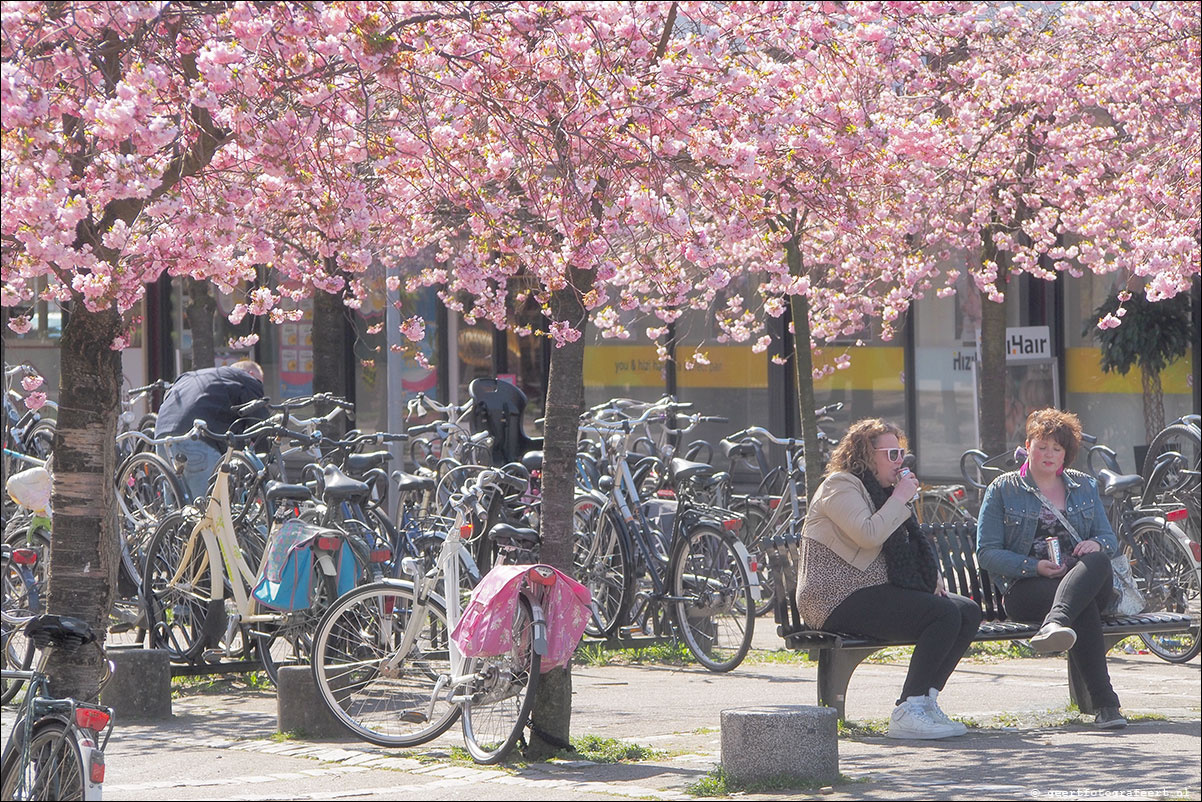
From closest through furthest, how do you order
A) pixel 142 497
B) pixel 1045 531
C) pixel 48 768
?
1. pixel 48 768
2. pixel 1045 531
3. pixel 142 497

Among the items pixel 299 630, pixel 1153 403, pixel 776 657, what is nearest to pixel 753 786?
pixel 299 630

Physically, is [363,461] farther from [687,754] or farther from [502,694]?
[687,754]

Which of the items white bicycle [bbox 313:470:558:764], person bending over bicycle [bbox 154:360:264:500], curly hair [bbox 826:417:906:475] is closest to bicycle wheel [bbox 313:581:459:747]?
white bicycle [bbox 313:470:558:764]

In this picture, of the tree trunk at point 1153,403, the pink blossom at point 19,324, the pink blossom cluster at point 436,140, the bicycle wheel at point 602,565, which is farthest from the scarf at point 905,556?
the tree trunk at point 1153,403

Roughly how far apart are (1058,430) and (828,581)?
144 cm

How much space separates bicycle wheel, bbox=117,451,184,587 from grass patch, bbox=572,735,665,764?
3.73 metres

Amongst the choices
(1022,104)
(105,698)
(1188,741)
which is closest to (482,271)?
(105,698)

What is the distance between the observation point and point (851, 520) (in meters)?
7.50

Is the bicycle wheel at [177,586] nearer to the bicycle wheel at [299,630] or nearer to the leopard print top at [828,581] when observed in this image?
the bicycle wheel at [299,630]

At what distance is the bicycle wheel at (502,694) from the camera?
267 inches

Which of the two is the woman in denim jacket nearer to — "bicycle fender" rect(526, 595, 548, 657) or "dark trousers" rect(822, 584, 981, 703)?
"dark trousers" rect(822, 584, 981, 703)

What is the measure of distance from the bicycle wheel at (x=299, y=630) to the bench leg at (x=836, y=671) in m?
2.40

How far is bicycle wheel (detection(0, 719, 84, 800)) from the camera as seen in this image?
205 inches

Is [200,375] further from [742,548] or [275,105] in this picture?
[275,105]
